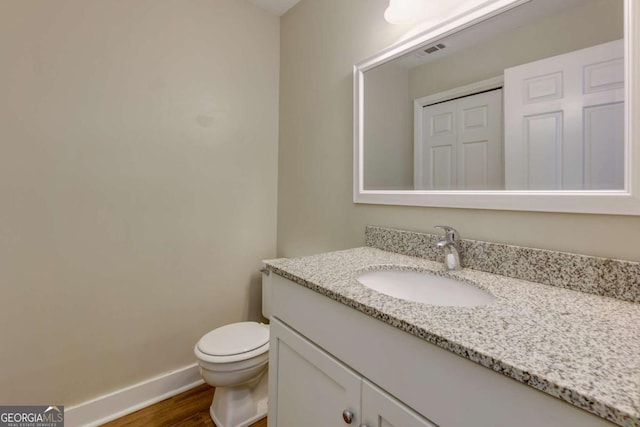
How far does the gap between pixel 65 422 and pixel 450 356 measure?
5.96 ft

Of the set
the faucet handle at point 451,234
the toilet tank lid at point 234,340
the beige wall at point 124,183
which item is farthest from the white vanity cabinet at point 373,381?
the beige wall at point 124,183

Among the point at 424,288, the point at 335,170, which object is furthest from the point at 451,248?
the point at 335,170

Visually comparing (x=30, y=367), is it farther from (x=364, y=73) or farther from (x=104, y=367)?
(x=364, y=73)

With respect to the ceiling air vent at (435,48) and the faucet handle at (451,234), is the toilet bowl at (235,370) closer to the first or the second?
the faucet handle at (451,234)

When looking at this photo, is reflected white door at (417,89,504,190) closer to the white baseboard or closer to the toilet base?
the toilet base

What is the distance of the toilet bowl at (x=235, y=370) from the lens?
1331 mm

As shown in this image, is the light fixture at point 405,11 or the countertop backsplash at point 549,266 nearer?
the countertop backsplash at point 549,266

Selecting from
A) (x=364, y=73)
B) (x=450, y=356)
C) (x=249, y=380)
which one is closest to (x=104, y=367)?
(x=249, y=380)

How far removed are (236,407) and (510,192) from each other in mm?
1530

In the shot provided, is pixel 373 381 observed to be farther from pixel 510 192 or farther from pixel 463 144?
pixel 463 144

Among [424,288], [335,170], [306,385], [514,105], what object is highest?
[514,105]

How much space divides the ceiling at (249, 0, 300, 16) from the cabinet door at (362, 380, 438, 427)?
2135 mm

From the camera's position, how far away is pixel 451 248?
1021 millimetres

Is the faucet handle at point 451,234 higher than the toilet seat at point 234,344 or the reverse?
higher
